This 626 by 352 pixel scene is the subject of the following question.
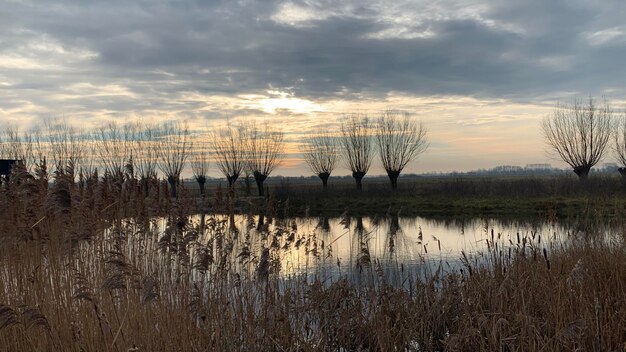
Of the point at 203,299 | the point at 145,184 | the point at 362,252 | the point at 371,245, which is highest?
the point at 145,184

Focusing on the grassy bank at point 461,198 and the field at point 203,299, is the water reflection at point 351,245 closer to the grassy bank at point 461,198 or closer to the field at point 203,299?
the field at point 203,299

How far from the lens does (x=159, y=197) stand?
6.32 metres

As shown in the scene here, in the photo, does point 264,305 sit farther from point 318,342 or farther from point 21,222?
point 21,222

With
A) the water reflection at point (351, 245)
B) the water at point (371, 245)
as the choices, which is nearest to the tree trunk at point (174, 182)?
→ the water reflection at point (351, 245)

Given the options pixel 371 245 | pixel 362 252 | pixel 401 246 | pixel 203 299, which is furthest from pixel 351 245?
pixel 371 245

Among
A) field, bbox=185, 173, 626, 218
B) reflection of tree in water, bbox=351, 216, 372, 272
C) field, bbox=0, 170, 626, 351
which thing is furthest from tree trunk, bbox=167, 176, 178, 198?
field, bbox=185, 173, 626, 218

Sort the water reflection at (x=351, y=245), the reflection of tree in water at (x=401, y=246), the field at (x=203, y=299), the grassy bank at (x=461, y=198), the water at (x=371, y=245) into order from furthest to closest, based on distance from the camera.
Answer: the grassy bank at (x=461, y=198), the reflection of tree in water at (x=401, y=246), the water at (x=371, y=245), the water reflection at (x=351, y=245), the field at (x=203, y=299)

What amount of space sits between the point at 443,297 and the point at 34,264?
4674mm

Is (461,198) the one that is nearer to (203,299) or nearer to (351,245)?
(351,245)

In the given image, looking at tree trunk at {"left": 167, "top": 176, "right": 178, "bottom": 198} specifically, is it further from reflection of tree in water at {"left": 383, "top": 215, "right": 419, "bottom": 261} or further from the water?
reflection of tree in water at {"left": 383, "top": 215, "right": 419, "bottom": 261}

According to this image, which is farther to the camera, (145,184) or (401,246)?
(401,246)

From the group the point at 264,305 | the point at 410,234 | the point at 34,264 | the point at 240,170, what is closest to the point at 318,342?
the point at 264,305

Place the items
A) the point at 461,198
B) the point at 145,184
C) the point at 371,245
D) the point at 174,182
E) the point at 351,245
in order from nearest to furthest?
the point at 145,184 < the point at 174,182 < the point at 351,245 < the point at 371,245 < the point at 461,198

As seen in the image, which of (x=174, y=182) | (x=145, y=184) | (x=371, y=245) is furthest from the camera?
(x=371, y=245)
